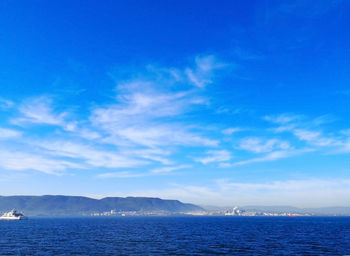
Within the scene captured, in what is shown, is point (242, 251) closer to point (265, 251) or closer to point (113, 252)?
point (265, 251)

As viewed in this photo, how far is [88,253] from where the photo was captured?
243 ft

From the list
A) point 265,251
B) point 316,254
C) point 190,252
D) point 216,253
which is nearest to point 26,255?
point 190,252

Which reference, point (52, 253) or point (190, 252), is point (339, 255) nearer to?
point (190, 252)

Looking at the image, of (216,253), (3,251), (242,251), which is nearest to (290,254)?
(242,251)

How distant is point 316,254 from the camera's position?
7500 centimetres

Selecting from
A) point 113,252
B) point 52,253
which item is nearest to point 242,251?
point 113,252

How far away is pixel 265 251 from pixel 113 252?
40.1 meters

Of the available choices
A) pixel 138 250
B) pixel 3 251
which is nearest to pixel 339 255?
pixel 138 250

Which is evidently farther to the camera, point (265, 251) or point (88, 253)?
point (265, 251)

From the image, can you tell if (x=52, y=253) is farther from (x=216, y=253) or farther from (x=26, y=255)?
(x=216, y=253)

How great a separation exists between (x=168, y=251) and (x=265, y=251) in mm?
25982

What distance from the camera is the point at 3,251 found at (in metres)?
78.6

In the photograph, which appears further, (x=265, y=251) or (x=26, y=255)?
(x=265, y=251)

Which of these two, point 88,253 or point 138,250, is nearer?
point 88,253
